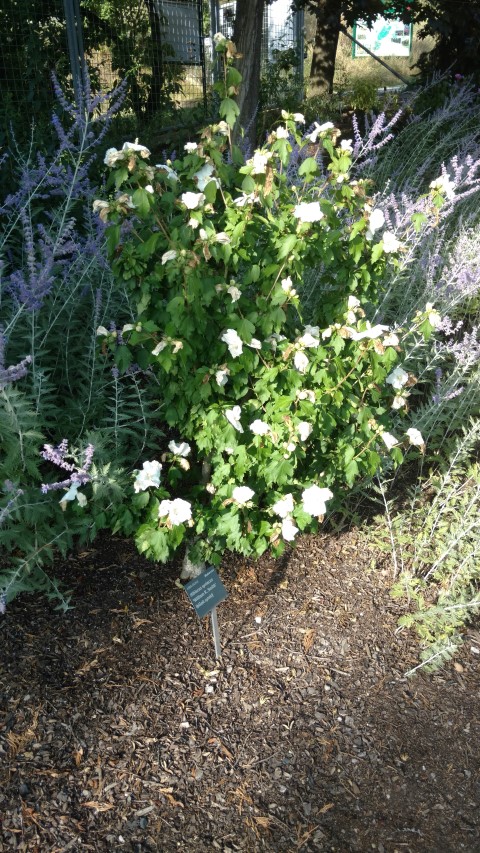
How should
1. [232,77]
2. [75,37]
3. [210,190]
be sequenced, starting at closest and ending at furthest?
[210,190] < [232,77] < [75,37]

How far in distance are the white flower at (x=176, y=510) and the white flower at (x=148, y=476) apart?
0.09 meters

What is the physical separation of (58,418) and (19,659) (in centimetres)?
96

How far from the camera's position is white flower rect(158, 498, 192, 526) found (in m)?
2.18

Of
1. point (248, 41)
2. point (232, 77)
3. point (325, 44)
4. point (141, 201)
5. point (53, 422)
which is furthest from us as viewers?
point (325, 44)

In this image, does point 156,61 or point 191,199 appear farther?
point 156,61

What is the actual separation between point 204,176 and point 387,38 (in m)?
22.3

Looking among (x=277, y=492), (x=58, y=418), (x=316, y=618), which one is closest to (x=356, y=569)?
(x=316, y=618)

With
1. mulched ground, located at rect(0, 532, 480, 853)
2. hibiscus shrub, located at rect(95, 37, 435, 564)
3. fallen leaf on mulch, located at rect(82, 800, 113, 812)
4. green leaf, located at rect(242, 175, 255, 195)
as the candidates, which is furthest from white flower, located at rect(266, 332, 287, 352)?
fallen leaf on mulch, located at rect(82, 800, 113, 812)

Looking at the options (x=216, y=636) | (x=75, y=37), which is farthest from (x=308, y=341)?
(x=75, y=37)

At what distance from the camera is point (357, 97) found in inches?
536

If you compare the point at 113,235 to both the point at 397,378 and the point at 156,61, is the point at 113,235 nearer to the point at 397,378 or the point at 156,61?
the point at 397,378

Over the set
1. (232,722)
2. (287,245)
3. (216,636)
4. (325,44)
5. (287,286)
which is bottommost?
(232,722)

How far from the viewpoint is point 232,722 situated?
226 cm

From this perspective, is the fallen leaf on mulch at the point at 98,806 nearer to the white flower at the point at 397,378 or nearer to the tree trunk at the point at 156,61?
the white flower at the point at 397,378
